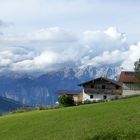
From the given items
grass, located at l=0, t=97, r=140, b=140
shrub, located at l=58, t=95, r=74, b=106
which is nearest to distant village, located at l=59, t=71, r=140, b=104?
shrub, located at l=58, t=95, r=74, b=106

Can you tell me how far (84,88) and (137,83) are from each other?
15.6 m

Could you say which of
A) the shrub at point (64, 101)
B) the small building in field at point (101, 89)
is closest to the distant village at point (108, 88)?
the small building in field at point (101, 89)

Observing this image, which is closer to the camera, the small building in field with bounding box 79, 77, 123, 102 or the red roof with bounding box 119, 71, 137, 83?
the red roof with bounding box 119, 71, 137, 83

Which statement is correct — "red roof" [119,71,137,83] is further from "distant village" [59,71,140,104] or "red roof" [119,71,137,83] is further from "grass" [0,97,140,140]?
"grass" [0,97,140,140]

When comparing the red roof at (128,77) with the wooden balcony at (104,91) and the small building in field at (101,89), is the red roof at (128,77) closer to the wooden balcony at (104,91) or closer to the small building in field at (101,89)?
the small building in field at (101,89)

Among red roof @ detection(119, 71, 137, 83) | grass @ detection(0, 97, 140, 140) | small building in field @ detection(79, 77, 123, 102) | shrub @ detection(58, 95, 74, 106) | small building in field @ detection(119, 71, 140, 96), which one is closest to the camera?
grass @ detection(0, 97, 140, 140)

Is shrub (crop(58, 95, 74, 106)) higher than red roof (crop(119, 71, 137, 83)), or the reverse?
red roof (crop(119, 71, 137, 83))

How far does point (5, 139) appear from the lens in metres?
47.0

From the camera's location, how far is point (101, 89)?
487ft

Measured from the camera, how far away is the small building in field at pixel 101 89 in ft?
485

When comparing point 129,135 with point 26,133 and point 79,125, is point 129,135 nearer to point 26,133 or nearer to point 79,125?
point 79,125

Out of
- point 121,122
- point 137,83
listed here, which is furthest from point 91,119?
point 137,83

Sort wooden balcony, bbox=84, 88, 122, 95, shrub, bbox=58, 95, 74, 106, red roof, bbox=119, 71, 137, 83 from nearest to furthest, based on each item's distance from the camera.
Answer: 1. shrub, bbox=58, 95, 74, 106
2. red roof, bbox=119, 71, 137, 83
3. wooden balcony, bbox=84, 88, 122, 95

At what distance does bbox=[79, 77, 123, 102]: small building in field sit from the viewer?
14775cm
